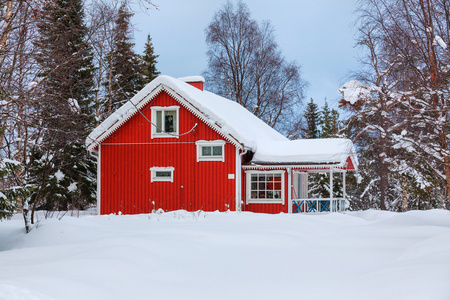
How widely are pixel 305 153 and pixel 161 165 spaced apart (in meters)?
5.84

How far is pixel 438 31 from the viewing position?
33.9 ft

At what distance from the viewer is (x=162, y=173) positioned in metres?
19.6

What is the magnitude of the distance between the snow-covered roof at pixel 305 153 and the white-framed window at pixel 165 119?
11.7ft

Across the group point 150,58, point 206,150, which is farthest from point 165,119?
point 150,58

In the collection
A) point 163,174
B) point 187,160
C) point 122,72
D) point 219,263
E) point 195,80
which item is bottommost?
point 219,263

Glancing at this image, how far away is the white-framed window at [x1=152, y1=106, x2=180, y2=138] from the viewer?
19625mm

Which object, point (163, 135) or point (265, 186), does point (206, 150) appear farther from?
point (265, 186)

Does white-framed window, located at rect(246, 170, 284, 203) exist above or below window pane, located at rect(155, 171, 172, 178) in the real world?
below

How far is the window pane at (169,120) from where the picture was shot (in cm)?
1975

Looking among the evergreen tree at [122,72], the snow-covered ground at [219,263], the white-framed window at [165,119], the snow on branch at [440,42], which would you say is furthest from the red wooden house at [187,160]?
the snow on branch at [440,42]

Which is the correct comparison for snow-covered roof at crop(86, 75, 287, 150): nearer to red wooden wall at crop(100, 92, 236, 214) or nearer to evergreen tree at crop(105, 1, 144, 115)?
red wooden wall at crop(100, 92, 236, 214)

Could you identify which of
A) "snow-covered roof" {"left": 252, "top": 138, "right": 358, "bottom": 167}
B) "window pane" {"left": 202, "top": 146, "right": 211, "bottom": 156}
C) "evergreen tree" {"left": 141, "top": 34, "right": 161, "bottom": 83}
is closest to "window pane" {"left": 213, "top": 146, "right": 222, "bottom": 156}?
"window pane" {"left": 202, "top": 146, "right": 211, "bottom": 156}

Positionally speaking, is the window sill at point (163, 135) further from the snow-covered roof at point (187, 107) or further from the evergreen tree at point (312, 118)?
the evergreen tree at point (312, 118)

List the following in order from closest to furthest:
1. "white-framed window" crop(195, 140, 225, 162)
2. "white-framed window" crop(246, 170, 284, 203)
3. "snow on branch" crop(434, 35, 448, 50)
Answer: "snow on branch" crop(434, 35, 448, 50)
"white-framed window" crop(195, 140, 225, 162)
"white-framed window" crop(246, 170, 284, 203)
